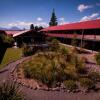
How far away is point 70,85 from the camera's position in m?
12.8

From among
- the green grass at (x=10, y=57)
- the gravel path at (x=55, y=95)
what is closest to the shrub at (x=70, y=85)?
the gravel path at (x=55, y=95)

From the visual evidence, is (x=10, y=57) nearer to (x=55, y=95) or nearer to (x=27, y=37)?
(x=27, y=37)

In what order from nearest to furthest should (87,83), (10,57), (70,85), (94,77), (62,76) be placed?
1. (70,85)
2. (87,83)
3. (62,76)
4. (94,77)
5. (10,57)

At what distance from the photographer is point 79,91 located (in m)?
12.2

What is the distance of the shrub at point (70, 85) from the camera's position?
41.4ft

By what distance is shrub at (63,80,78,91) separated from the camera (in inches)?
497

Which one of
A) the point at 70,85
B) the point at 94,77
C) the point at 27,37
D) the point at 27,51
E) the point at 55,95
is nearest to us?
the point at 55,95

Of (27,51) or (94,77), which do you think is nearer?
(94,77)

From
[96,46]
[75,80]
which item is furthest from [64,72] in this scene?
[96,46]

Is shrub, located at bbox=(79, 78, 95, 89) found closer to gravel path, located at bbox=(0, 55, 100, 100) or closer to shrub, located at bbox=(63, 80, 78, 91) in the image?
shrub, located at bbox=(63, 80, 78, 91)

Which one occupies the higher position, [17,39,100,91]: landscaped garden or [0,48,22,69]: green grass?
[17,39,100,91]: landscaped garden

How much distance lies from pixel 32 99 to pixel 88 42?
2488cm

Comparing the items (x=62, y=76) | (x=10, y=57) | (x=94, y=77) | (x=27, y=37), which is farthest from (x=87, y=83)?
(x=27, y=37)

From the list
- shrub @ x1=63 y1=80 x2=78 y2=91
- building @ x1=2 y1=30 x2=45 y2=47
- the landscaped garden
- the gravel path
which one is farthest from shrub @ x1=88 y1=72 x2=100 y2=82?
building @ x1=2 y1=30 x2=45 y2=47
